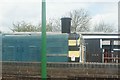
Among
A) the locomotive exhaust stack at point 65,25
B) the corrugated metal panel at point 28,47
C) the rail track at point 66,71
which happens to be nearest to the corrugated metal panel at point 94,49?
the locomotive exhaust stack at point 65,25

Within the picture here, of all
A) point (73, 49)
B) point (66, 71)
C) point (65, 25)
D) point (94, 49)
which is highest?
point (65, 25)

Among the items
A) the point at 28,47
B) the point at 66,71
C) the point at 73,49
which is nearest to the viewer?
the point at 66,71

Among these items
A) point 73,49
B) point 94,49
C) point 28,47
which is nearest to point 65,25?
point 94,49

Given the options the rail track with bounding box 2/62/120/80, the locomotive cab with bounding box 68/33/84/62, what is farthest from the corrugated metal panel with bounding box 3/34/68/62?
the rail track with bounding box 2/62/120/80

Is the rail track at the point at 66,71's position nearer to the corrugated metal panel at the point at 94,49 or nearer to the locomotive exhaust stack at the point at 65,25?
A: the locomotive exhaust stack at the point at 65,25

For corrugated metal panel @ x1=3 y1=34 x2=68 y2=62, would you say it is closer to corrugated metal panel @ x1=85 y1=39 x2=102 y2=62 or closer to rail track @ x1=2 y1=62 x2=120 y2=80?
rail track @ x1=2 y1=62 x2=120 y2=80

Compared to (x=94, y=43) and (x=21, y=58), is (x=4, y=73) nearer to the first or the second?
(x=21, y=58)

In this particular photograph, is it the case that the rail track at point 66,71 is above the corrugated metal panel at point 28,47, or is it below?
below

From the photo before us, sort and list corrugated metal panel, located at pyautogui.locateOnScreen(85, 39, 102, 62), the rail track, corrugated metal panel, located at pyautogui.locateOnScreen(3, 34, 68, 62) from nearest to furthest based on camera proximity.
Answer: the rail track < corrugated metal panel, located at pyautogui.locateOnScreen(3, 34, 68, 62) < corrugated metal panel, located at pyautogui.locateOnScreen(85, 39, 102, 62)

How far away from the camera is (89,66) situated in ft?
23.9

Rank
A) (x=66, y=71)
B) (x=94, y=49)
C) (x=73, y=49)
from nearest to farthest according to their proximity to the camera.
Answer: (x=66, y=71)
(x=73, y=49)
(x=94, y=49)

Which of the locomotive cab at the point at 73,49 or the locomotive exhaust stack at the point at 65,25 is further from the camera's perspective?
the locomotive exhaust stack at the point at 65,25

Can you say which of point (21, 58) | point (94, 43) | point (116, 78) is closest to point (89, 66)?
point (116, 78)

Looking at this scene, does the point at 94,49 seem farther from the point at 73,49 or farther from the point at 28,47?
the point at 28,47
